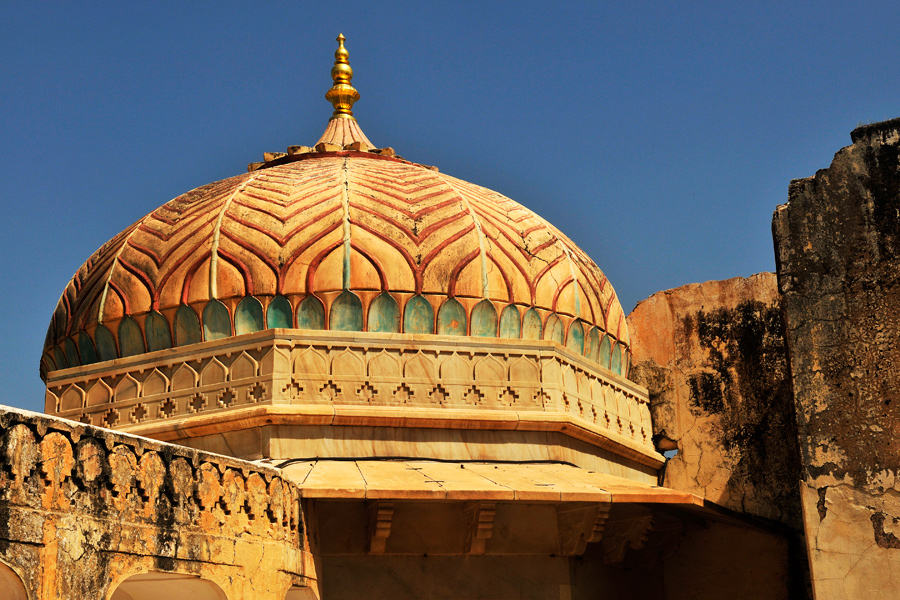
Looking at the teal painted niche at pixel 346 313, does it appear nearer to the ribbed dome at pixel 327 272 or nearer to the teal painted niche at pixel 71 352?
the ribbed dome at pixel 327 272

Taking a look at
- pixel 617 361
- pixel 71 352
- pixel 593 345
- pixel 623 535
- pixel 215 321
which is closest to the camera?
pixel 215 321

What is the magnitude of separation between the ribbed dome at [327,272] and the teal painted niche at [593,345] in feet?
0.04

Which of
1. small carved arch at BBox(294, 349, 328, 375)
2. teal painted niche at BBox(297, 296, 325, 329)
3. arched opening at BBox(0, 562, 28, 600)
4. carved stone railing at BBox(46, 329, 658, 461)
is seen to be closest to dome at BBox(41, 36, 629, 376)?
teal painted niche at BBox(297, 296, 325, 329)

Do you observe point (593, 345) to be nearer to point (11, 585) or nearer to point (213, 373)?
point (213, 373)

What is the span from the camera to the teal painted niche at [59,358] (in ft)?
28.2

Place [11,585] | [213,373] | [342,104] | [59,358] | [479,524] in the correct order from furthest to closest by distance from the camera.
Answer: [342,104]
[59,358]
[213,373]
[479,524]
[11,585]

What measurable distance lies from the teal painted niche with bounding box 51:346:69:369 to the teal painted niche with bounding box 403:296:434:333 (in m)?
2.65

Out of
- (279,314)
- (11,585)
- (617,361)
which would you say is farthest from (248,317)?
(11,585)

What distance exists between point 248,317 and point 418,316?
3.84 feet

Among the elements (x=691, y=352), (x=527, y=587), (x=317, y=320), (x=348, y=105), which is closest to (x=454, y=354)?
(x=317, y=320)

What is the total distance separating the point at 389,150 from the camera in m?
10.0

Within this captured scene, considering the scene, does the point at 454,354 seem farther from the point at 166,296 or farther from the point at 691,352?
the point at 691,352

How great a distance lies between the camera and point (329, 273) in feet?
26.1

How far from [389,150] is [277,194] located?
165cm
